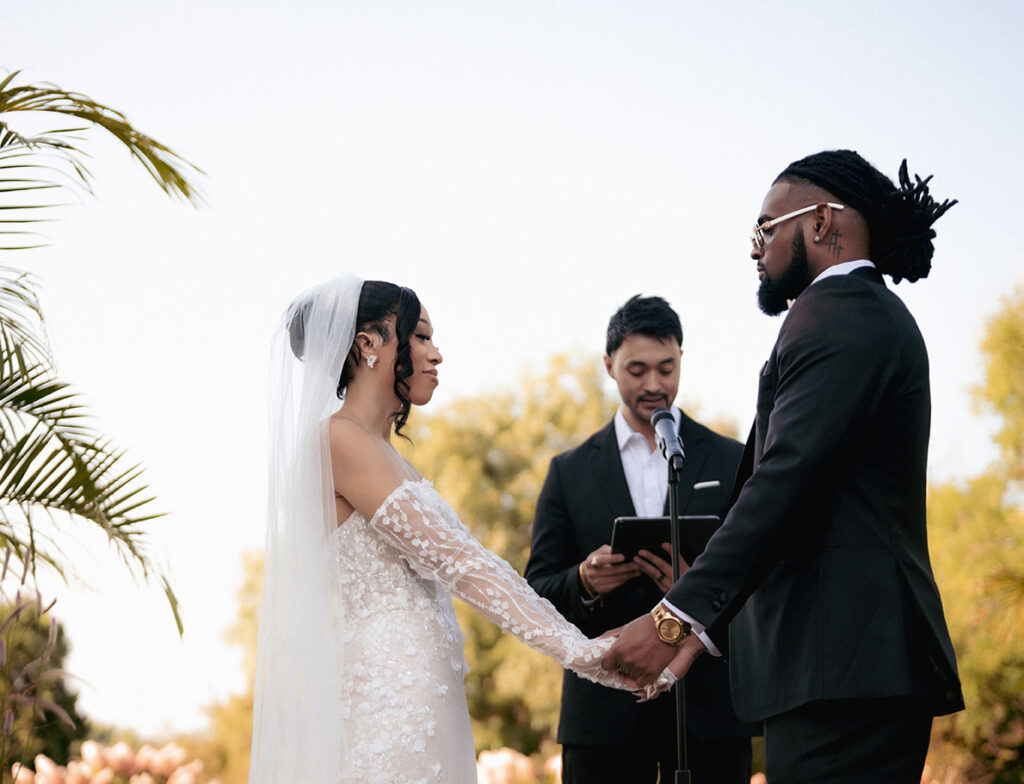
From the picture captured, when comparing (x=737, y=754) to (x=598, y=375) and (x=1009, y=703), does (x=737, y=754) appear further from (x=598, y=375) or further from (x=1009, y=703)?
(x=598, y=375)

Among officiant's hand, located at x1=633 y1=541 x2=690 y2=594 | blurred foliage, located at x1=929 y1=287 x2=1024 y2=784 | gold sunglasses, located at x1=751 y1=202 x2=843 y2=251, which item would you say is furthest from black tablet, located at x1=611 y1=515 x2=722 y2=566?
blurred foliage, located at x1=929 y1=287 x2=1024 y2=784

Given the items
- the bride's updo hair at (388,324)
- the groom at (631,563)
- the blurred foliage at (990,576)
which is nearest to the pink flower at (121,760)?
the groom at (631,563)

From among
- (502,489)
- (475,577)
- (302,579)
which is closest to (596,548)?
(475,577)

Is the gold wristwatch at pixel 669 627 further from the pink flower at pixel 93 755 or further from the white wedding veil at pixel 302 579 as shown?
the pink flower at pixel 93 755

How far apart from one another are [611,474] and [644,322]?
30.6 inches

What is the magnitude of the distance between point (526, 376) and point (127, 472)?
20.2 m

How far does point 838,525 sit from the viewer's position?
2830mm

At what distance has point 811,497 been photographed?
→ 2.88m

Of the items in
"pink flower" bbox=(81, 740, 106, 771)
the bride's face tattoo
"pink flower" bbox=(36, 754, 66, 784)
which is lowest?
"pink flower" bbox=(36, 754, 66, 784)

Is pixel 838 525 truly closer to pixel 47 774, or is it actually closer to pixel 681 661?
pixel 681 661

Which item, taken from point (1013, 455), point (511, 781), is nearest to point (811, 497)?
point (511, 781)

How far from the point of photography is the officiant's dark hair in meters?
5.05

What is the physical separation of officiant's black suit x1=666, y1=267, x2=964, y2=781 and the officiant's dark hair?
196 centimetres

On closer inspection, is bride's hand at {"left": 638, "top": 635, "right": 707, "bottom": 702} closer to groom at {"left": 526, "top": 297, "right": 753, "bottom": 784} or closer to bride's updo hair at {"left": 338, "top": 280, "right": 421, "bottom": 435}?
groom at {"left": 526, "top": 297, "right": 753, "bottom": 784}
